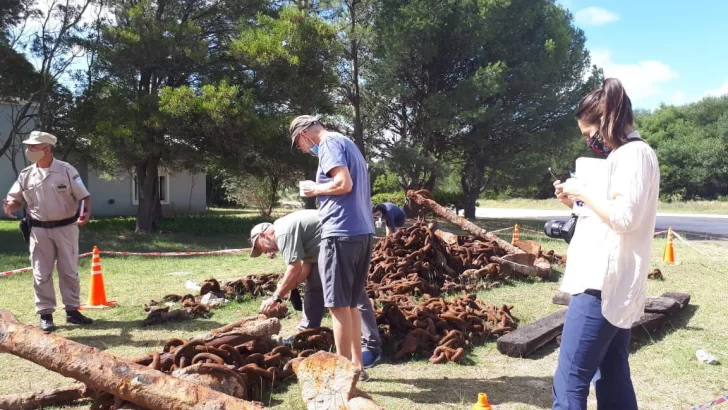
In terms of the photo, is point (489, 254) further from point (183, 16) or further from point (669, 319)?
point (183, 16)

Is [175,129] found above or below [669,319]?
above

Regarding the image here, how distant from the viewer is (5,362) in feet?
16.0

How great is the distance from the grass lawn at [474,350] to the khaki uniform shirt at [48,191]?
3.97 feet

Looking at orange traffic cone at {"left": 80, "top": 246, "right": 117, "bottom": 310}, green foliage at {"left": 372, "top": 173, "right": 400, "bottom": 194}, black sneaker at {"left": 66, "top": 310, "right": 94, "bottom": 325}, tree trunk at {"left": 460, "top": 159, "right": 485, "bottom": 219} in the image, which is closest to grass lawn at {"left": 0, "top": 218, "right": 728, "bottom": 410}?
black sneaker at {"left": 66, "top": 310, "right": 94, "bottom": 325}

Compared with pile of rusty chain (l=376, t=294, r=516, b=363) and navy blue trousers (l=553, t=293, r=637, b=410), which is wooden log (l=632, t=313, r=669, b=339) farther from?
navy blue trousers (l=553, t=293, r=637, b=410)

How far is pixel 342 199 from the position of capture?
12.9 feet

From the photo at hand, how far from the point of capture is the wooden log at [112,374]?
2.86m

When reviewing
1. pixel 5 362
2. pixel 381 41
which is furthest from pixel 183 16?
pixel 5 362

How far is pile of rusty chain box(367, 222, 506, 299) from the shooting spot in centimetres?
717

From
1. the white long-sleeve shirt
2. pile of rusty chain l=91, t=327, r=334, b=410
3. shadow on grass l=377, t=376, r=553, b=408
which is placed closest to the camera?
the white long-sleeve shirt

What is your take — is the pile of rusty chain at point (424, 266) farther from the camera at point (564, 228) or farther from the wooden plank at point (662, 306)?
the camera at point (564, 228)

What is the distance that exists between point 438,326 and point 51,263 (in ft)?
13.3

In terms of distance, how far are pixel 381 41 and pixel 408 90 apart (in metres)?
1.98

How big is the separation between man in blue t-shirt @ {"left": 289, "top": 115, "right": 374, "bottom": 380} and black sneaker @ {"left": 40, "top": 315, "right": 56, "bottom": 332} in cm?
367
